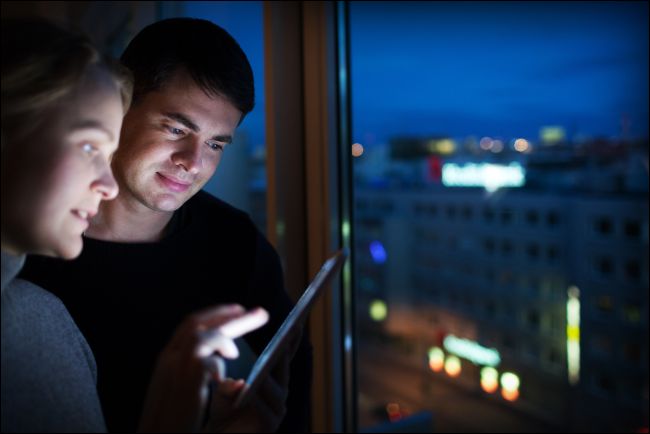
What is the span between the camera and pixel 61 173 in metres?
0.49

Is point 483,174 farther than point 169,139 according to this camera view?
Yes

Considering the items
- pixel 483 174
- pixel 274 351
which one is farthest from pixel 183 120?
pixel 483 174

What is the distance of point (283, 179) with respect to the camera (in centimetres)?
147

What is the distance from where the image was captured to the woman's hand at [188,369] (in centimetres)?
48

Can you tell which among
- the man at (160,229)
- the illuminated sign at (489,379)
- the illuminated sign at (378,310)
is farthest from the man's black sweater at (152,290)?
the illuminated sign at (378,310)

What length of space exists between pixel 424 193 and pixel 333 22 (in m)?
34.2

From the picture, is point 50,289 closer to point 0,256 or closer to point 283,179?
point 0,256

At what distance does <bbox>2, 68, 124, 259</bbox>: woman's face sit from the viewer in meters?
0.49

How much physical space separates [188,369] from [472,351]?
120ft

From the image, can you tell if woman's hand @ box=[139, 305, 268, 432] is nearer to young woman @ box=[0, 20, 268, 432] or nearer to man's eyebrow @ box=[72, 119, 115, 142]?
young woman @ box=[0, 20, 268, 432]

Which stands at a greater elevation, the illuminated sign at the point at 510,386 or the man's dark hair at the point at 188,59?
the man's dark hair at the point at 188,59

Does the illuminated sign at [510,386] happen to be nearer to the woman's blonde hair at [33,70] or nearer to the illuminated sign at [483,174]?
the illuminated sign at [483,174]

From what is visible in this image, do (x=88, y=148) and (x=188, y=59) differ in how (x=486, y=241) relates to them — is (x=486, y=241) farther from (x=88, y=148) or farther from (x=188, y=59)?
(x=88, y=148)

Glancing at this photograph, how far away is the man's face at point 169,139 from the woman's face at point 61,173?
168mm
